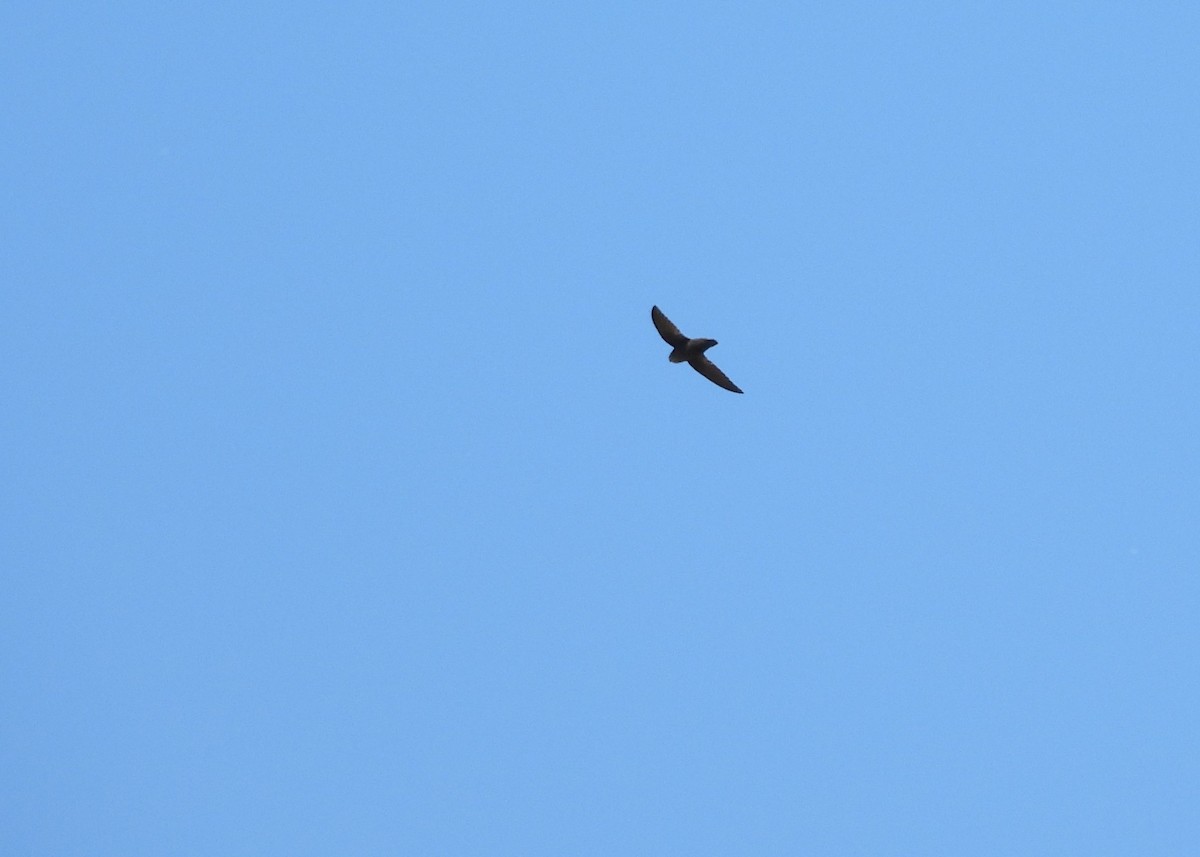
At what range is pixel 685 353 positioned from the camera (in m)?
184

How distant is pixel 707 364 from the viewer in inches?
7269

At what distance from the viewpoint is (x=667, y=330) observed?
184750mm

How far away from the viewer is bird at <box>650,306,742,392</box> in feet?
605

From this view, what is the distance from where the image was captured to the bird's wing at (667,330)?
184625 millimetres

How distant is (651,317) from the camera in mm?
184750

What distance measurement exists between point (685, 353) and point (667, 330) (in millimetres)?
736

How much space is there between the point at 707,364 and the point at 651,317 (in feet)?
5.69

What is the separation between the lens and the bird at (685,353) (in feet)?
605

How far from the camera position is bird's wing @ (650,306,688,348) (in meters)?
185
